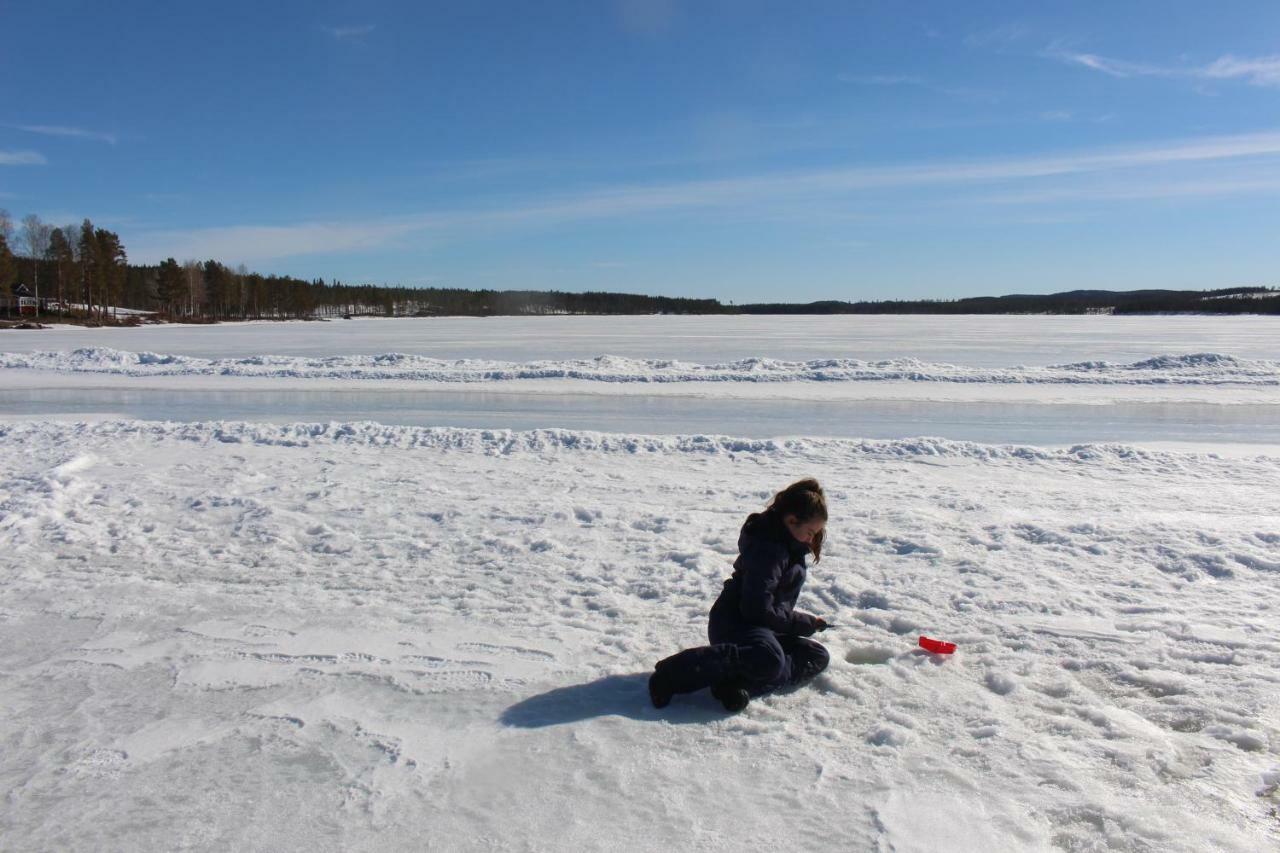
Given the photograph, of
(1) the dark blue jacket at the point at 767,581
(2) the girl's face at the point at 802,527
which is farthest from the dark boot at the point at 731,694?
(2) the girl's face at the point at 802,527

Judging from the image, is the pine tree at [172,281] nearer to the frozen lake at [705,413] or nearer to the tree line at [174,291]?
the tree line at [174,291]

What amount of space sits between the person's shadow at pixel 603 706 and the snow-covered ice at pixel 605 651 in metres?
0.02

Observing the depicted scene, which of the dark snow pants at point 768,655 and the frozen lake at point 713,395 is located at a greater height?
the frozen lake at point 713,395

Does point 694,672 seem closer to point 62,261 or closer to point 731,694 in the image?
point 731,694

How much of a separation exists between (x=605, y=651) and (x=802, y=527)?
4.40 ft

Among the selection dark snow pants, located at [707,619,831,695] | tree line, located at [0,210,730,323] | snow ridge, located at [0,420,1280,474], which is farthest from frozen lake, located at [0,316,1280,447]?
tree line, located at [0,210,730,323]

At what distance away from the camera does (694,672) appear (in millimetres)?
3807

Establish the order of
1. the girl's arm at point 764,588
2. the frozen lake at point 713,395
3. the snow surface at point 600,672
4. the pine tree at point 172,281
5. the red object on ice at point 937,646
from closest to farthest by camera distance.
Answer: the snow surface at point 600,672
the girl's arm at point 764,588
the red object on ice at point 937,646
the frozen lake at point 713,395
the pine tree at point 172,281

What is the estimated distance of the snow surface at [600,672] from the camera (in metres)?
3.03

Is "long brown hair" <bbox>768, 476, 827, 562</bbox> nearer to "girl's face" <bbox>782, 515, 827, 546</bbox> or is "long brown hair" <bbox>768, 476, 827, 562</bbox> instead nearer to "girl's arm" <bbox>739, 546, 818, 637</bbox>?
"girl's face" <bbox>782, 515, 827, 546</bbox>

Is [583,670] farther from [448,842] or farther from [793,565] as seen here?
[448,842]

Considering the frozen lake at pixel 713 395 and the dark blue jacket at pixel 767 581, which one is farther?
the frozen lake at pixel 713 395

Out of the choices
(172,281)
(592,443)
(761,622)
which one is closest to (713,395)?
(592,443)

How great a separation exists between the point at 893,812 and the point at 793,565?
47.5 inches
